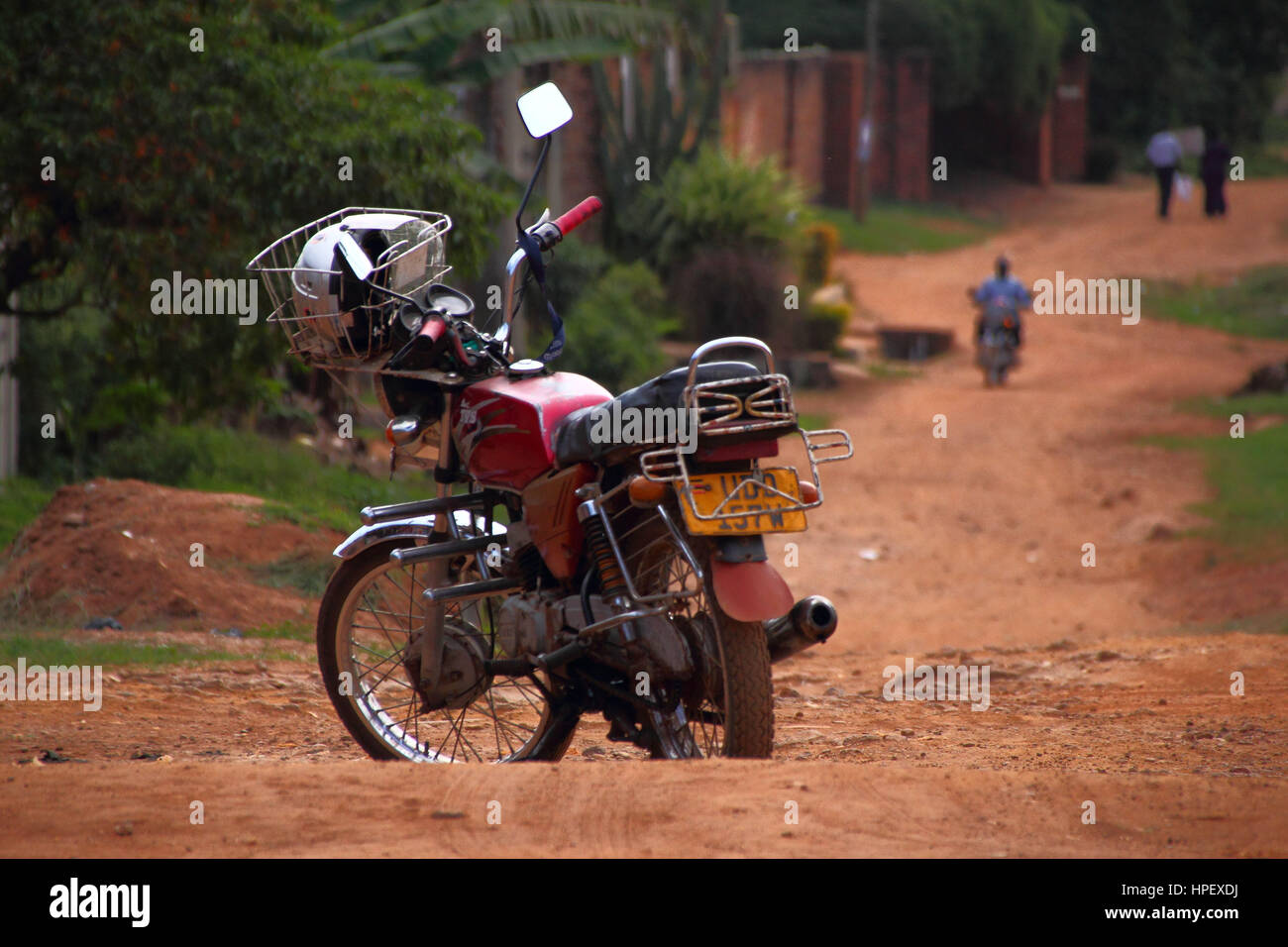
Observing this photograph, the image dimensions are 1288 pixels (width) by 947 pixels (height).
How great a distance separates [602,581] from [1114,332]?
1990 cm

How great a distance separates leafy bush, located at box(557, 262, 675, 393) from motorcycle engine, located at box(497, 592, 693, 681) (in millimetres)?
9889

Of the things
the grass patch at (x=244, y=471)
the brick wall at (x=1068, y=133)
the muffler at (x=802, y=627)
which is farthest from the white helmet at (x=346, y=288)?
the brick wall at (x=1068, y=133)

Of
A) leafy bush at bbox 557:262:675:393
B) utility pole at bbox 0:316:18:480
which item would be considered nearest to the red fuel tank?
utility pole at bbox 0:316:18:480

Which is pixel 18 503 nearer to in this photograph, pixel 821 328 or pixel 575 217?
pixel 575 217

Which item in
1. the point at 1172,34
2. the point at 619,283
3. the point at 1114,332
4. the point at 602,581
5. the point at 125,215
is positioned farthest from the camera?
the point at 1172,34

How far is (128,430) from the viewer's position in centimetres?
1062

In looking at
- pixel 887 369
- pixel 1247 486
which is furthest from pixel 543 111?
pixel 887 369

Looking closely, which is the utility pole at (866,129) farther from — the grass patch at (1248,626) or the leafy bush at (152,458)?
the grass patch at (1248,626)

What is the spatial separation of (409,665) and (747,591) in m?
1.28

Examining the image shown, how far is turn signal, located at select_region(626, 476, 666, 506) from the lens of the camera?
161 inches

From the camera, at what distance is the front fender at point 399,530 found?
15.6ft

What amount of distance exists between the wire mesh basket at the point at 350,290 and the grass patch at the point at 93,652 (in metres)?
2.23
